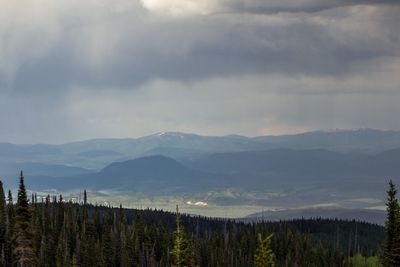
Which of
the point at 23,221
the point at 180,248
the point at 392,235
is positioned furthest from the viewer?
the point at 23,221

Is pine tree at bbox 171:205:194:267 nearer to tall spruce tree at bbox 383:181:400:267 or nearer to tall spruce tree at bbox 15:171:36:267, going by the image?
tall spruce tree at bbox 383:181:400:267

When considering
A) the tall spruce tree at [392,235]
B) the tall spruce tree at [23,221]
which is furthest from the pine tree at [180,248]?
the tall spruce tree at [23,221]

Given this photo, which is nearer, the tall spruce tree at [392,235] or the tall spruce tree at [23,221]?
the tall spruce tree at [392,235]

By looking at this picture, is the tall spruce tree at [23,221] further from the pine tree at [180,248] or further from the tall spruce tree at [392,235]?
the tall spruce tree at [392,235]

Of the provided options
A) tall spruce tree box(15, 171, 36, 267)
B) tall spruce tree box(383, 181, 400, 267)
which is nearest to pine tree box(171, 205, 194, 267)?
tall spruce tree box(383, 181, 400, 267)

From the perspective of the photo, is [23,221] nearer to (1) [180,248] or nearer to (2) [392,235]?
(1) [180,248]

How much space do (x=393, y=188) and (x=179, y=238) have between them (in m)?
21.4

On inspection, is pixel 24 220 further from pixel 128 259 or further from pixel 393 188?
pixel 128 259

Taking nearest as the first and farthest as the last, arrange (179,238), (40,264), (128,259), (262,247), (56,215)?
(262,247), (179,238), (40,264), (128,259), (56,215)

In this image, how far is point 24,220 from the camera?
80.2 metres

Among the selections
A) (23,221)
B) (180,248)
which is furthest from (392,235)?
(23,221)

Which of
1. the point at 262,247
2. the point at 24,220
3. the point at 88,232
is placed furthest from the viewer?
the point at 88,232

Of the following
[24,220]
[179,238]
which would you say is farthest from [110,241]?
[179,238]

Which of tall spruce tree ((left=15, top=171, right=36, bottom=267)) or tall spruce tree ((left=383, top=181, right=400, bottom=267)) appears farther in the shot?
tall spruce tree ((left=15, top=171, right=36, bottom=267))
